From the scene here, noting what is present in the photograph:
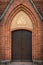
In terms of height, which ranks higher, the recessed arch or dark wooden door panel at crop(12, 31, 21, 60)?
the recessed arch

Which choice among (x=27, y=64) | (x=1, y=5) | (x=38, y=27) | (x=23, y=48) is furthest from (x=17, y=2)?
(x=27, y=64)

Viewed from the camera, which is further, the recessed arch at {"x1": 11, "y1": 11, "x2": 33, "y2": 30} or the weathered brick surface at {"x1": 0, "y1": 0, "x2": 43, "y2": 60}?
the recessed arch at {"x1": 11, "y1": 11, "x2": 33, "y2": 30}

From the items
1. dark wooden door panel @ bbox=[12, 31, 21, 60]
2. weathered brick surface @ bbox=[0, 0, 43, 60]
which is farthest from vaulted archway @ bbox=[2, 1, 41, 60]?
dark wooden door panel @ bbox=[12, 31, 21, 60]

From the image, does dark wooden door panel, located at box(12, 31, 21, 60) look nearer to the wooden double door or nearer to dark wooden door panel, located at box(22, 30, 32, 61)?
the wooden double door

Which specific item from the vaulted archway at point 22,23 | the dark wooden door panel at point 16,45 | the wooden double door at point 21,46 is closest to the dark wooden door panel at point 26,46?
the wooden double door at point 21,46

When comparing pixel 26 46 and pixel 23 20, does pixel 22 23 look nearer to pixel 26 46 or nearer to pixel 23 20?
pixel 23 20

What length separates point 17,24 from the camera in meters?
16.4

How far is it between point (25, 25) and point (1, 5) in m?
2.18

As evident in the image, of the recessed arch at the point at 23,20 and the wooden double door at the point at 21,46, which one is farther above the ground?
the recessed arch at the point at 23,20

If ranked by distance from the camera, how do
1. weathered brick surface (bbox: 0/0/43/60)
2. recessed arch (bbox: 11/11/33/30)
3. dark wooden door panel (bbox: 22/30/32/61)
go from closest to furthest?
weathered brick surface (bbox: 0/0/43/60) → recessed arch (bbox: 11/11/33/30) → dark wooden door panel (bbox: 22/30/32/61)

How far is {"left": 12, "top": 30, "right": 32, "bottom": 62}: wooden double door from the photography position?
16.6 metres

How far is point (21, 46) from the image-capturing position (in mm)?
16594

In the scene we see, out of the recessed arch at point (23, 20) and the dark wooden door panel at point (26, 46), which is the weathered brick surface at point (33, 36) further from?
the dark wooden door panel at point (26, 46)

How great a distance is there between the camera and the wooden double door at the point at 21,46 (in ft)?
54.4
